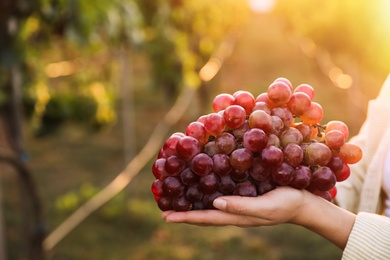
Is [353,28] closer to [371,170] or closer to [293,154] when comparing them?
[371,170]

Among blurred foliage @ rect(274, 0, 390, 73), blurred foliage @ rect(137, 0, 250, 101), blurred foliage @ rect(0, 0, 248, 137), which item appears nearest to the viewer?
blurred foliage @ rect(0, 0, 248, 137)

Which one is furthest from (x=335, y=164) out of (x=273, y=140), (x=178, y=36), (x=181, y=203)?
(x=178, y=36)

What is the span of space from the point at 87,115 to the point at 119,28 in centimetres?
91

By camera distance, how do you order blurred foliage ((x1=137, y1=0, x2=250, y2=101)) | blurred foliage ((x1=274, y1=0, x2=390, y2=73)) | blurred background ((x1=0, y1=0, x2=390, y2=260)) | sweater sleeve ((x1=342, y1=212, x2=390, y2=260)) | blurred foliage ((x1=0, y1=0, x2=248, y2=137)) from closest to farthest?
sweater sleeve ((x1=342, y1=212, x2=390, y2=260)), blurred foliage ((x1=0, y1=0, x2=248, y2=137)), blurred background ((x1=0, y1=0, x2=390, y2=260)), blurred foliage ((x1=137, y1=0, x2=250, y2=101)), blurred foliage ((x1=274, y1=0, x2=390, y2=73))

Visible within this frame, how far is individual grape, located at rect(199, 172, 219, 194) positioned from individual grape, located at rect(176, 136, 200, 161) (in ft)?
0.19

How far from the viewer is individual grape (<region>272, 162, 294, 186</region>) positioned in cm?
130

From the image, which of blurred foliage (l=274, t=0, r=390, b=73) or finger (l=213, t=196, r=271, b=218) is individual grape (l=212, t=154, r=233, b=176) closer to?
finger (l=213, t=196, r=271, b=218)

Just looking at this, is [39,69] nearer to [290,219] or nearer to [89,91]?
[89,91]

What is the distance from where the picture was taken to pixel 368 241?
138 cm

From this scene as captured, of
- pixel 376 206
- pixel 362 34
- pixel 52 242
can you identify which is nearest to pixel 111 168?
pixel 52 242

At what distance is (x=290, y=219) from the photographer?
4.50 feet

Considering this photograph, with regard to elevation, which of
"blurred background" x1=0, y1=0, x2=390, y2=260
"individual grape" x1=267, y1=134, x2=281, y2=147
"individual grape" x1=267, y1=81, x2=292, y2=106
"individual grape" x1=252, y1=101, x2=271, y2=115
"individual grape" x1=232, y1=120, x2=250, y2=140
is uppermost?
"individual grape" x1=267, y1=81, x2=292, y2=106

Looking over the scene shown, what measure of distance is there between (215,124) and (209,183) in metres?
0.13

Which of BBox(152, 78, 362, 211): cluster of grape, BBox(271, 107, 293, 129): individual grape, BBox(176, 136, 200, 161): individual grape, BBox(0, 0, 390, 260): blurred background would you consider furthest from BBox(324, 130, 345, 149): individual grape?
BBox(0, 0, 390, 260): blurred background
